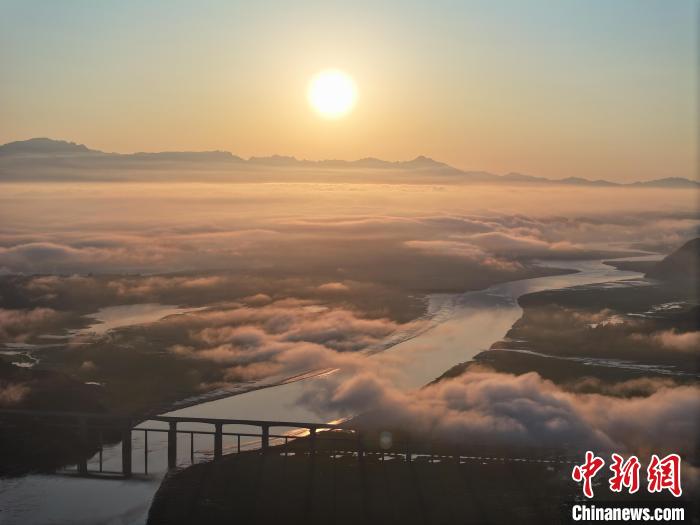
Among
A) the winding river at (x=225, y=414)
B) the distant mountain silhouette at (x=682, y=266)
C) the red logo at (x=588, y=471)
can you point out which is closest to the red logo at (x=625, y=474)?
the red logo at (x=588, y=471)

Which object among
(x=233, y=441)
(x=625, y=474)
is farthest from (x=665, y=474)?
(x=233, y=441)

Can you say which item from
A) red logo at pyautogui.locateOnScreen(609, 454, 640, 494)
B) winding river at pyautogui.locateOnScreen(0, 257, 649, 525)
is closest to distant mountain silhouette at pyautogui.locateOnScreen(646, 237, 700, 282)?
winding river at pyautogui.locateOnScreen(0, 257, 649, 525)

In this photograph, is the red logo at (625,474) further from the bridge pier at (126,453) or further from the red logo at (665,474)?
the bridge pier at (126,453)

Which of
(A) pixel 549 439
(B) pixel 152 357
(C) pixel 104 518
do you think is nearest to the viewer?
(C) pixel 104 518

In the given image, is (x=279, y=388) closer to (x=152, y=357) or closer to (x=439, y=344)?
(x=152, y=357)

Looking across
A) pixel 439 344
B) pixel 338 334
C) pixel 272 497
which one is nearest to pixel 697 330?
pixel 439 344
